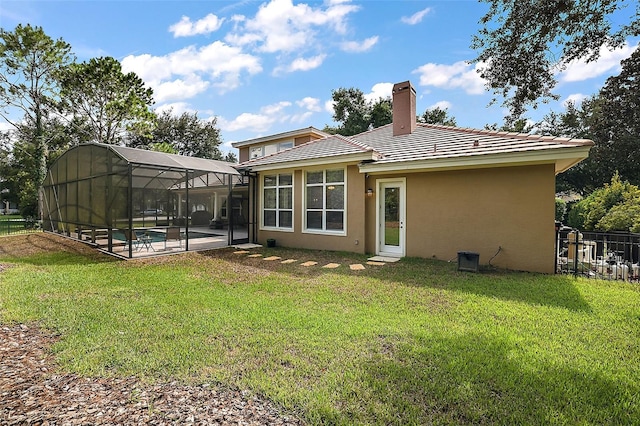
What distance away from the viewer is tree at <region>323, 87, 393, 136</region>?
104 ft

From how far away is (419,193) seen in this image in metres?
9.10

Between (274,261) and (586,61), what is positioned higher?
(586,61)

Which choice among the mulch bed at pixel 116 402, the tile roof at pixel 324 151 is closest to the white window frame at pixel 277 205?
the tile roof at pixel 324 151

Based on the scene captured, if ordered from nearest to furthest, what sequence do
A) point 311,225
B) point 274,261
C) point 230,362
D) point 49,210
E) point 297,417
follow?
point 297,417, point 230,362, point 274,261, point 311,225, point 49,210

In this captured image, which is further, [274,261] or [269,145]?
[269,145]

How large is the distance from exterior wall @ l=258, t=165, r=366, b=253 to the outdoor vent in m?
3.12

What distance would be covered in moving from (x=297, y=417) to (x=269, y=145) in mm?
21096

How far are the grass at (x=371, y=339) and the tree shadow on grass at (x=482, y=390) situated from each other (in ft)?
0.05

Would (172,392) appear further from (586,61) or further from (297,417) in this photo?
(586,61)

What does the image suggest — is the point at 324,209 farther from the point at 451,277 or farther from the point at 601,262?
the point at 601,262

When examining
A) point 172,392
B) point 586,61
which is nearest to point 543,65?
point 586,61

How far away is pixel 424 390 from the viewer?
2691mm

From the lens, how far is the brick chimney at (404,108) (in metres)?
11.8

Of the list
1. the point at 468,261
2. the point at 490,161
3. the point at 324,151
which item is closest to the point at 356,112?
the point at 324,151
